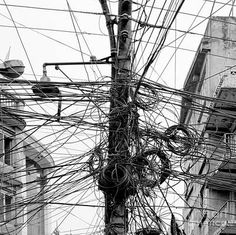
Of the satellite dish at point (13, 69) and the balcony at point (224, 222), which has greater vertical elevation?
the balcony at point (224, 222)

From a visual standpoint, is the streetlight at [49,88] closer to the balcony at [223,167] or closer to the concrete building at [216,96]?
the balcony at [223,167]

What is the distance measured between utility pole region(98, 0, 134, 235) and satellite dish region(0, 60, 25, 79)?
1870 mm

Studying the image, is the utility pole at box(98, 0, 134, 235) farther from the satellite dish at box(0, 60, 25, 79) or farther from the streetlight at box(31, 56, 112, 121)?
the satellite dish at box(0, 60, 25, 79)

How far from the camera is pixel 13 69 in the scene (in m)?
17.8

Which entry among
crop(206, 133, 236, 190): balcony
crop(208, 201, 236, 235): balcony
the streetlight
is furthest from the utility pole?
crop(208, 201, 236, 235): balcony

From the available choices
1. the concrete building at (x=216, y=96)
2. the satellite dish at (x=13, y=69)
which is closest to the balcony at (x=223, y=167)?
the concrete building at (x=216, y=96)

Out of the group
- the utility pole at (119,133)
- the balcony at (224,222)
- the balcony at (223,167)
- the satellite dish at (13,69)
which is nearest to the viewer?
the utility pole at (119,133)

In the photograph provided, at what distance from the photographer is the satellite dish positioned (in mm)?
17828

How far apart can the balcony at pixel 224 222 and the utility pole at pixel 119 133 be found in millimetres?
16462

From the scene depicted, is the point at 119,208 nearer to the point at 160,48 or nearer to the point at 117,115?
the point at 117,115

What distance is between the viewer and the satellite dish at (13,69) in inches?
702

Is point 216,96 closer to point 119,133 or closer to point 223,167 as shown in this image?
point 223,167

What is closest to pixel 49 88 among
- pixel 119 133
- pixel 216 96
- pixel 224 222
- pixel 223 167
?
pixel 119 133

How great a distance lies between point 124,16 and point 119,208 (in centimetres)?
303
